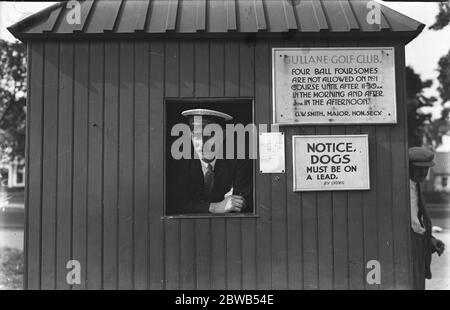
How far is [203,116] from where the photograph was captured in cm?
421

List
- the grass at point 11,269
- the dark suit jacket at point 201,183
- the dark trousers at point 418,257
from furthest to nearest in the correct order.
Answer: the grass at point 11,269
the dark trousers at point 418,257
the dark suit jacket at point 201,183

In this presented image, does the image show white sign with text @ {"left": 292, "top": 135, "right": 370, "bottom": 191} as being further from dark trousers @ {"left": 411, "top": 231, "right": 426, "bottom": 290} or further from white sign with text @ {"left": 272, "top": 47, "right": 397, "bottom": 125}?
dark trousers @ {"left": 411, "top": 231, "right": 426, "bottom": 290}

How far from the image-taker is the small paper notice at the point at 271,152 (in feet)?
13.2

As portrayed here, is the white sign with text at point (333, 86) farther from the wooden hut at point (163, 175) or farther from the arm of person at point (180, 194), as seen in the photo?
the arm of person at point (180, 194)

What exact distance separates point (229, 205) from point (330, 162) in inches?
44.5

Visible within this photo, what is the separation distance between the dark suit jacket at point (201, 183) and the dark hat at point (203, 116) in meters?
0.43

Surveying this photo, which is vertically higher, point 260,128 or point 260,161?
point 260,128

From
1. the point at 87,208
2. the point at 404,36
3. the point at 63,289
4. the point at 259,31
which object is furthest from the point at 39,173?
the point at 404,36

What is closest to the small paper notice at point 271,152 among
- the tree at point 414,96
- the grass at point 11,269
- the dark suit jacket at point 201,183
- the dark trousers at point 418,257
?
the dark suit jacket at point 201,183

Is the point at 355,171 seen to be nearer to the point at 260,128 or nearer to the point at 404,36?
the point at 260,128

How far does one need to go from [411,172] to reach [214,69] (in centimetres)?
269

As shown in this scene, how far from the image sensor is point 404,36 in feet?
13.4

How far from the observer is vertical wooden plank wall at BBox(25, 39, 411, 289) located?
396 centimetres
